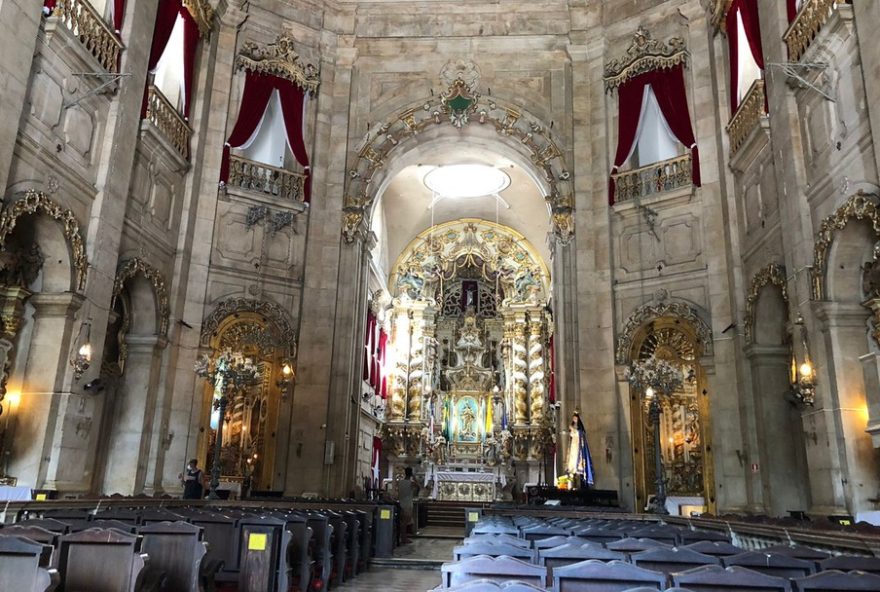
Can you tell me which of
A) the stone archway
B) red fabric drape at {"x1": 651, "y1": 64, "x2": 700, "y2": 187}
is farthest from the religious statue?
red fabric drape at {"x1": 651, "y1": 64, "x2": 700, "y2": 187}

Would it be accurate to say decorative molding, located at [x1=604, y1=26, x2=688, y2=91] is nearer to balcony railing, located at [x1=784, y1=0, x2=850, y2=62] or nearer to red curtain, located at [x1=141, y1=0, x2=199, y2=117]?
balcony railing, located at [x1=784, y1=0, x2=850, y2=62]

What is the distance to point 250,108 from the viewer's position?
17.3 meters

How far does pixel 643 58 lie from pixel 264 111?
914 centimetres

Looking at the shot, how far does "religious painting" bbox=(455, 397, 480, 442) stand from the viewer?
87.7 feet

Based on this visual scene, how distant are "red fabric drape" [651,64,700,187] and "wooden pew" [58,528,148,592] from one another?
46.7 ft

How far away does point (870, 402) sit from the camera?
30.8 ft

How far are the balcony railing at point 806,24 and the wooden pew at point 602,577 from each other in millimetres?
9048

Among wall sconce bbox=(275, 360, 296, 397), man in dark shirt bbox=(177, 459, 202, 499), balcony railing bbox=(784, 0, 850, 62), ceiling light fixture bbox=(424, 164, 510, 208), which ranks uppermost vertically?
ceiling light fixture bbox=(424, 164, 510, 208)

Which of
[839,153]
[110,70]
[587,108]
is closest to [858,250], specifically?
[839,153]

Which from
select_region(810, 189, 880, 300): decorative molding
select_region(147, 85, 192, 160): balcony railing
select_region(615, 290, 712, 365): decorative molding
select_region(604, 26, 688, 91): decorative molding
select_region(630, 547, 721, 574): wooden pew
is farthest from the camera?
select_region(604, 26, 688, 91): decorative molding

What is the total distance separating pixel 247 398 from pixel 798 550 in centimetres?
1440

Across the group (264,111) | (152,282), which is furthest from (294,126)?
(152,282)

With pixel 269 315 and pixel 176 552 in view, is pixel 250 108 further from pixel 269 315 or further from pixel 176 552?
pixel 176 552

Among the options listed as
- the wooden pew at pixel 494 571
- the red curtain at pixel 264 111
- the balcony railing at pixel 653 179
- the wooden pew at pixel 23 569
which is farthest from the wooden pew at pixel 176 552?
the balcony railing at pixel 653 179
